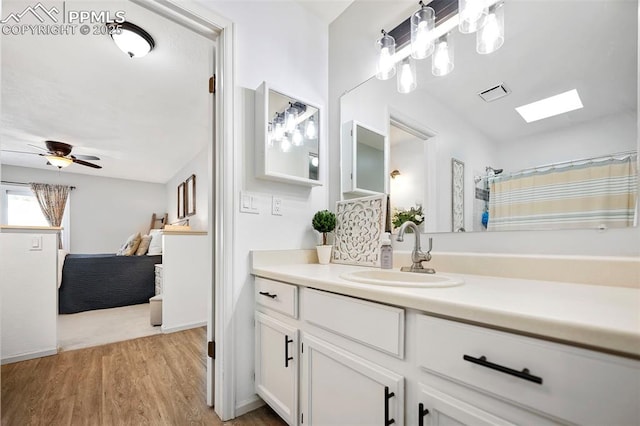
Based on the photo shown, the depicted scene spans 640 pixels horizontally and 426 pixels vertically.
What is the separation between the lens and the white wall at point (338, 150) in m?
0.92

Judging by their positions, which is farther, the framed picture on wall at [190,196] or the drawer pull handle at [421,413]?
the framed picture on wall at [190,196]

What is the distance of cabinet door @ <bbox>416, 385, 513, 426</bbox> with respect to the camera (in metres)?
0.64

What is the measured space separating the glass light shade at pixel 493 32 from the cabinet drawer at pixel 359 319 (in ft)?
3.84

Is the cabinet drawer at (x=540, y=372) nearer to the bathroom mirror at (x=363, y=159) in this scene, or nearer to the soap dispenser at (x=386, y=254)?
the soap dispenser at (x=386, y=254)

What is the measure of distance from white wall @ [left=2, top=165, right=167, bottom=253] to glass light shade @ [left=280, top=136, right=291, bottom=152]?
6517 millimetres

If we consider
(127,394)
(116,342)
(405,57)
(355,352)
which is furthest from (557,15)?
(116,342)

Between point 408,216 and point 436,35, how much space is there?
922 mm

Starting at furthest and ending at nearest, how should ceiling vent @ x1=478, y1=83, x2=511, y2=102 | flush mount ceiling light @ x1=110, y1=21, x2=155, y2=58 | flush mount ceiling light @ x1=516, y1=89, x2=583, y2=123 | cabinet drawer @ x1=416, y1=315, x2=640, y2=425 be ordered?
flush mount ceiling light @ x1=110, y1=21, x2=155, y2=58, ceiling vent @ x1=478, y1=83, x2=511, y2=102, flush mount ceiling light @ x1=516, y1=89, x2=583, y2=123, cabinet drawer @ x1=416, y1=315, x2=640, y2=425

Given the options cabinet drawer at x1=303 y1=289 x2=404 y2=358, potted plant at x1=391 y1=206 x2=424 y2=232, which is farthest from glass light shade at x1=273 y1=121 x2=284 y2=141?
cabinet drawer at x1=303 y1=289 x2=404 y2=358

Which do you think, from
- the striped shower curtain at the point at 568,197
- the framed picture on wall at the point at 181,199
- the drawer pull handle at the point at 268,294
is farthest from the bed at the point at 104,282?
the striped shower curtain at the point at 568,197

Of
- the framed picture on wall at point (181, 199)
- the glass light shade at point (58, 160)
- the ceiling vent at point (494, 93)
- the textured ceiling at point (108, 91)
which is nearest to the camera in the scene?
the ceiling vent at point (494, 93)

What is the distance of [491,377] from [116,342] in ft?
10.2

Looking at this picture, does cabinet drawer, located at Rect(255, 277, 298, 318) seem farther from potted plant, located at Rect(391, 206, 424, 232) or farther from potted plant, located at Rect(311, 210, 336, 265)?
potted plant, located at Rect(391, 206, 424, 232)

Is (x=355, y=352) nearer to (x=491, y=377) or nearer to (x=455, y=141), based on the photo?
(x=491, y=377)
